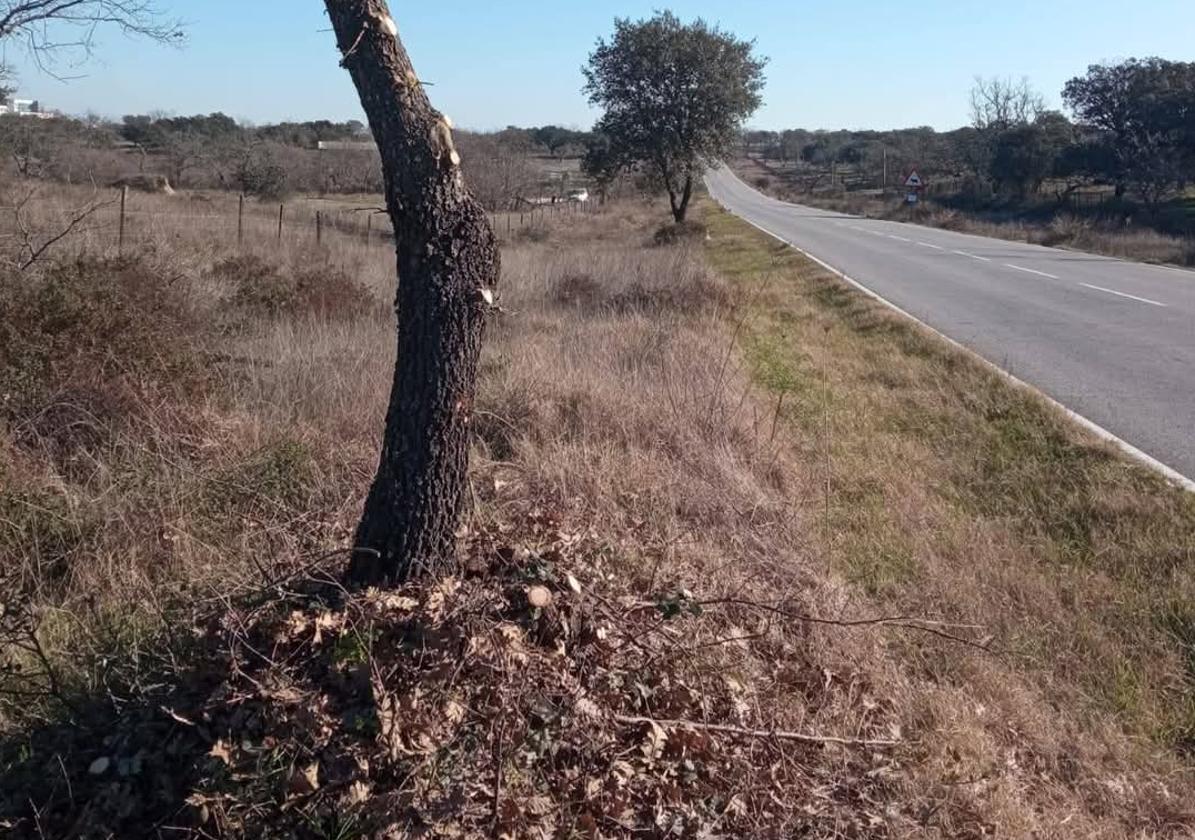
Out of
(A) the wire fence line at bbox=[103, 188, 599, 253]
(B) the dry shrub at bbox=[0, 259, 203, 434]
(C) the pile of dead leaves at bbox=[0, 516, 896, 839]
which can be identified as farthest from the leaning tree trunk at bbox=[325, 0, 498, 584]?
(A) the wire fence line at bbox=[103, 188, 599, 253]

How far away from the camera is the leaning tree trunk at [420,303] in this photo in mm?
3270

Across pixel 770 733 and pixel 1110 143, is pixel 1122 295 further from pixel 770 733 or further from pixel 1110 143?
pixel 1110 143

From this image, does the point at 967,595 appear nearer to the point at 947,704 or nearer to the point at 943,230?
the point at 947,704

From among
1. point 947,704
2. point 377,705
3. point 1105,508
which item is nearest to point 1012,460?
point 1105,508

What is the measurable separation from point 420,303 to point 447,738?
134cm

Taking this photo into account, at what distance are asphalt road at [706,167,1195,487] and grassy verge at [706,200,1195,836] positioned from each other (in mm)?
782

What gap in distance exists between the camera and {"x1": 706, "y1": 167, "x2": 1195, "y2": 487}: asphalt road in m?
8.58

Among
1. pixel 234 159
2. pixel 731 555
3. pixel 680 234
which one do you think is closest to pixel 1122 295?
pixel 680 234

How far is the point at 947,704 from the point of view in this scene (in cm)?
371

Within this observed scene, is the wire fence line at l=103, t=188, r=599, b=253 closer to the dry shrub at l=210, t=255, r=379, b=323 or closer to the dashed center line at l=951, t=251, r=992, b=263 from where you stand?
the dry shrub at l=210, t=255, r=379, b=323

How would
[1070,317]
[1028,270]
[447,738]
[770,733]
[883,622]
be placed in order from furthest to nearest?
[1028,270] → [1070,317] → [883,622] → [770,733] → [447,738]

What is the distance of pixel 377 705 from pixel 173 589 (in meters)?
1.69

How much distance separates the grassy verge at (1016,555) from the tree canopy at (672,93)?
2141 cm

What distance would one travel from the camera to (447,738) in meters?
2.96
